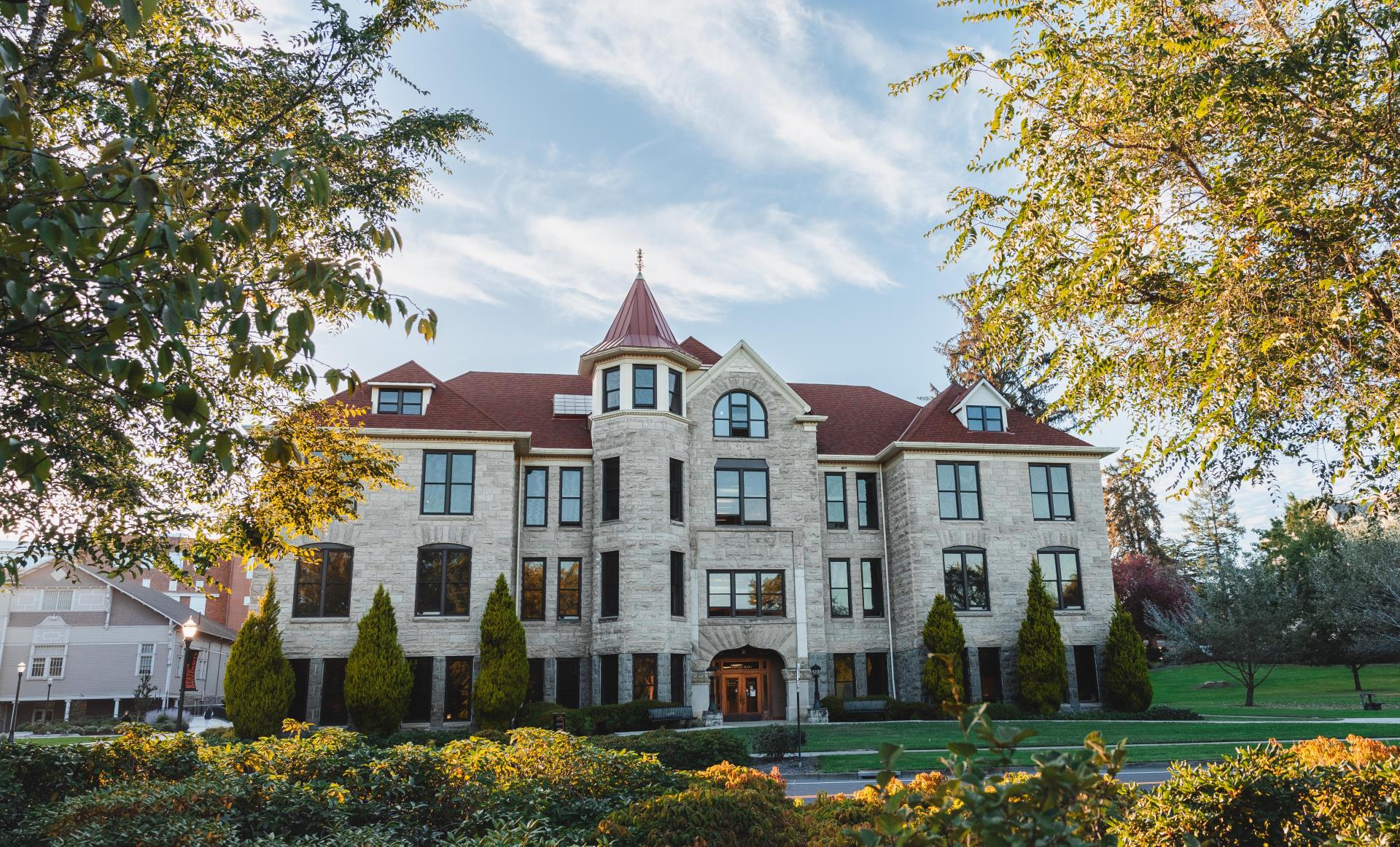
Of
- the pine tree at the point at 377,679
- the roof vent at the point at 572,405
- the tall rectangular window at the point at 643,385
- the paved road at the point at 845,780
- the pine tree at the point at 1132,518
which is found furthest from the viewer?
the pine tree at the point at 1132,518

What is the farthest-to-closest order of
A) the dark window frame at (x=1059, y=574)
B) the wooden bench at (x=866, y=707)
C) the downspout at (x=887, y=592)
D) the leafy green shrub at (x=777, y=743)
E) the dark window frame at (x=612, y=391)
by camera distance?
1. the dark window frame at (x=1059, y=574)
2. the downspout at (x=887, y=592)
3. the dark window frame at (x=612, y=391)
4. the wooden bench at (x=866, y=707)
5. the leafy green shrub at (x=777, y=743)

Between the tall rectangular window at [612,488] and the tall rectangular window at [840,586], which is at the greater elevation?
the tall rectangular window at [612,488]

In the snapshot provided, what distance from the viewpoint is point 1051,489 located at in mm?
31438

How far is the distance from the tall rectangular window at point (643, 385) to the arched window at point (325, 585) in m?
9.51

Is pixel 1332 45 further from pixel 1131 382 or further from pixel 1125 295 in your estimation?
pixel 1131 382

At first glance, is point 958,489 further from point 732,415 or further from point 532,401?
point 532,401

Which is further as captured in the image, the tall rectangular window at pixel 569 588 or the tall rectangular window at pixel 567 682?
the tall rectangular window at pixel 569 588

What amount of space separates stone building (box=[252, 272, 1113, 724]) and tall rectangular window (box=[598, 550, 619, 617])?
79 mm

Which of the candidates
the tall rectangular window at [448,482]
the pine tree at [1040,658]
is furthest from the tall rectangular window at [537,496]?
the pine tree at [1040,658]

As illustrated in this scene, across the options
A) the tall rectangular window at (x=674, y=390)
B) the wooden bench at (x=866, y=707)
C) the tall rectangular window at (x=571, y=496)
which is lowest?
the wooden bench at (x=866, y=707)

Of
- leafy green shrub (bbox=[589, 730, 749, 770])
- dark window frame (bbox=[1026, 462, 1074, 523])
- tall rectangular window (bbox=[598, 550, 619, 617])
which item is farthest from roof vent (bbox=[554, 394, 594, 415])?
leafy green shrub (bbox=[589, 730, 749, 770])

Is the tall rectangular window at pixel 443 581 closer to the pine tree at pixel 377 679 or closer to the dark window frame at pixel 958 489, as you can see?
the pine tree at pixel 377 679

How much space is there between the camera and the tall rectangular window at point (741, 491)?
1179 inches

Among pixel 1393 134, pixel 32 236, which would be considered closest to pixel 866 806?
pixel 32 236
